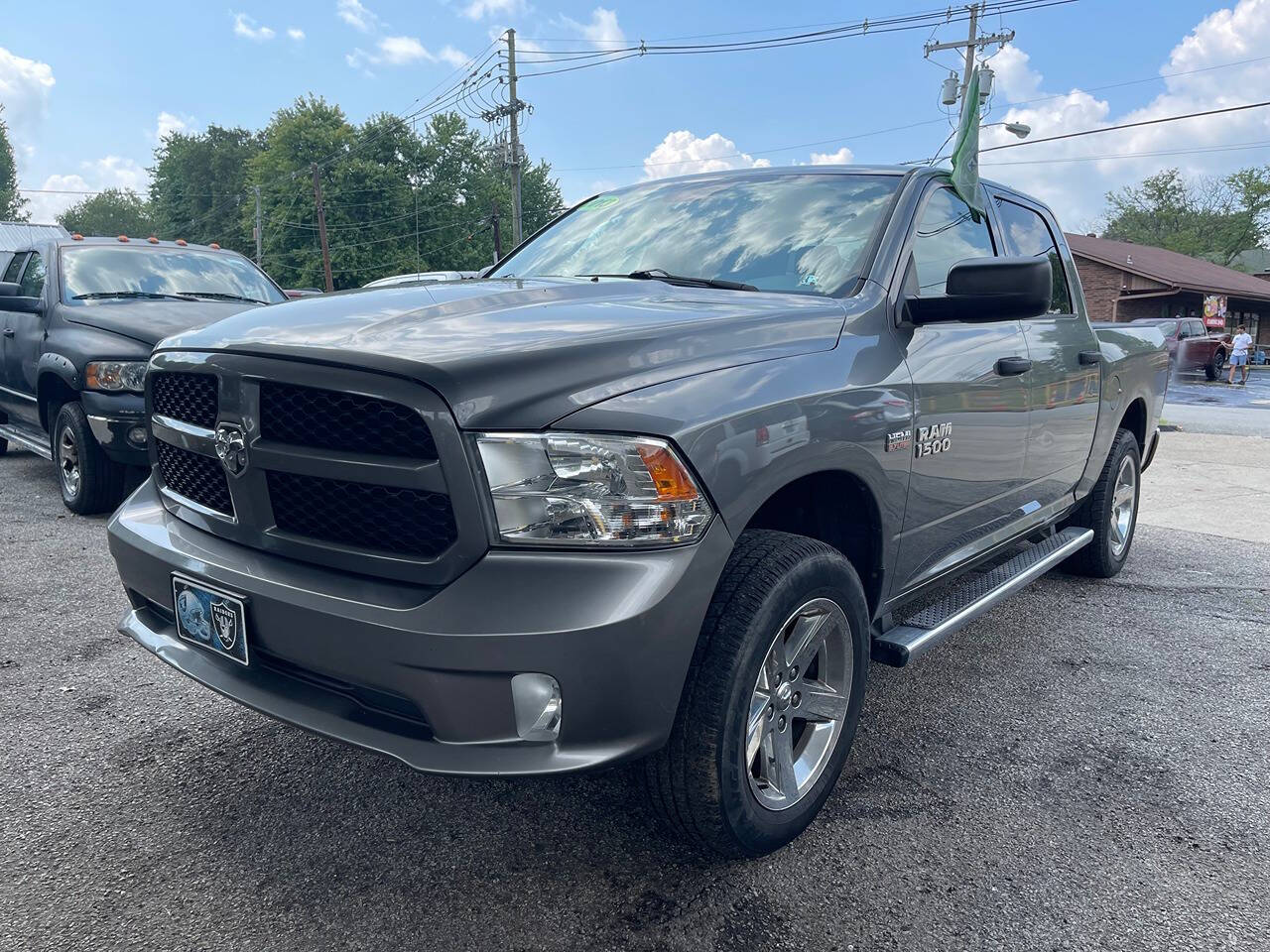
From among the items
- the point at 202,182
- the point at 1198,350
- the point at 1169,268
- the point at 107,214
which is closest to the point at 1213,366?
the point at 1198,350

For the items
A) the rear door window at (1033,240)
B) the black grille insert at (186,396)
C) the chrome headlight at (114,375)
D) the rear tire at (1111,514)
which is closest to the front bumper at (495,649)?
the black grille insert at (186,396)

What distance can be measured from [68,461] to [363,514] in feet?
16.4

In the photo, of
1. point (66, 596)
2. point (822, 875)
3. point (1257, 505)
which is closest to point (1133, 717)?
point (822, 875)

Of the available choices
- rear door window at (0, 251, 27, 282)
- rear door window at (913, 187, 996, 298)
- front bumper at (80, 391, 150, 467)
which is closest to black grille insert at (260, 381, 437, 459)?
rear door window at (913, 187, 996, 298)

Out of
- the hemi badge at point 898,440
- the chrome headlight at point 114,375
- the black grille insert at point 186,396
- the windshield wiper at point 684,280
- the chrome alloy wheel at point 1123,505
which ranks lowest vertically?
the chrome alloy wheel at point 1123,505

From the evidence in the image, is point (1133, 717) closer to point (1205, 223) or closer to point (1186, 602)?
point (1186, 602)

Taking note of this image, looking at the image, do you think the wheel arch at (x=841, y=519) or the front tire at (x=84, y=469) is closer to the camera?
the wheel arch at (x=841, y=519)

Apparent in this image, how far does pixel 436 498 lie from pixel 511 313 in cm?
61

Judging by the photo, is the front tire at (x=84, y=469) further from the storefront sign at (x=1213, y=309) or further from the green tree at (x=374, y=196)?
the green tree at (x=374, y=196)

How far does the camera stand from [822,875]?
2.29 m

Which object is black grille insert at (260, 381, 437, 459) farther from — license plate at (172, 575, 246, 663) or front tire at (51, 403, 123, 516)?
front tire at (51, 403, 123, 516)

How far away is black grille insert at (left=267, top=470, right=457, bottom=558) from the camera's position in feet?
6.26

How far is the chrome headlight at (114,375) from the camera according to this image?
18.2ft

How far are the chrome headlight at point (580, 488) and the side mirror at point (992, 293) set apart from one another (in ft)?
4.01
